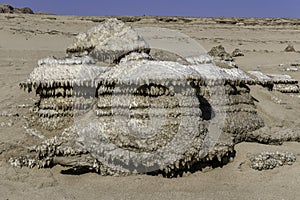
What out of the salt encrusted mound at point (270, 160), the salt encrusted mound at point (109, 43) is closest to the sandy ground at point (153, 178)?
the salt encrusted mound at point (270, 160)

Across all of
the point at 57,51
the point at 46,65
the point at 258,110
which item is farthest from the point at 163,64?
the point at 57,51

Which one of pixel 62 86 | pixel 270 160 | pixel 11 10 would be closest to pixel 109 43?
pixel 62 86

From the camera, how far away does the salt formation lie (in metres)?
3.62

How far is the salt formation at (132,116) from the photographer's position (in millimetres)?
3625

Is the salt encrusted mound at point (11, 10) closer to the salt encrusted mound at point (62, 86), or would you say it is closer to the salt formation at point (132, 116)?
the salt encrusted mound at point (62, 86)

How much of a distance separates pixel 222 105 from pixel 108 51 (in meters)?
1.37

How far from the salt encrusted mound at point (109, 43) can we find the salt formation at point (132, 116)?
0.26 meters

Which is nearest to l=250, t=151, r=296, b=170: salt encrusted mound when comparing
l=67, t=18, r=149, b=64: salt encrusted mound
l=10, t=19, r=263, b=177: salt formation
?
l=10, t=19, r=263, b=177: salt formation

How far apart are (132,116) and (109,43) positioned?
1171 mm

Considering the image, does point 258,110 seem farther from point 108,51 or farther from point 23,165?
point 23,165

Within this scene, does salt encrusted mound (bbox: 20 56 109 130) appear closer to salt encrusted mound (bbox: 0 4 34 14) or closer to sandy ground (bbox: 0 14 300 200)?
sandy ground (bbox: 0 14 300 200)

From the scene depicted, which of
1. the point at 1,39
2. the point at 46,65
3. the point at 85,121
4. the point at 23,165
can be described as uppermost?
the point at 1,39

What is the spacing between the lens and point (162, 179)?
360 cm

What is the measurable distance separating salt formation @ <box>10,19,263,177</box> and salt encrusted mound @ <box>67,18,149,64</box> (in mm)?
256
